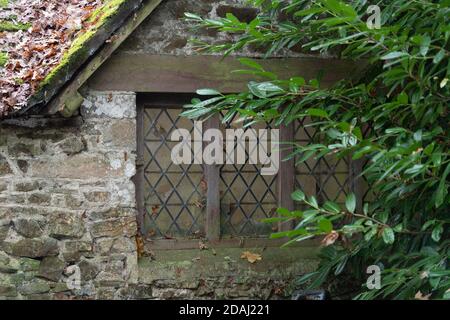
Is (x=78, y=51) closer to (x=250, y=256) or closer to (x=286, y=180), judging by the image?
(x=286, y=180)

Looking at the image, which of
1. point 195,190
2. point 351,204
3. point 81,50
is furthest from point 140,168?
point 351,204

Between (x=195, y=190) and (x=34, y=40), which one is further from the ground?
(x=34, y=40)

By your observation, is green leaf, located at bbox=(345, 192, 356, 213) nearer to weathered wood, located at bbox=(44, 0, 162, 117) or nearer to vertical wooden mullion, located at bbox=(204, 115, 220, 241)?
vertical wooden mullion, located at bbox=(204, 115, 220, 241)

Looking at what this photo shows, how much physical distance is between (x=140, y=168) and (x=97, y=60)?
3.31 feet

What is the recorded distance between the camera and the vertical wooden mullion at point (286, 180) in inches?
242

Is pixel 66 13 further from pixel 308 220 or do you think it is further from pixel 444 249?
pixel 444 249

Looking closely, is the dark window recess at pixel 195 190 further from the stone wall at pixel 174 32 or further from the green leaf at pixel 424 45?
the green leaf at pixel 424 45

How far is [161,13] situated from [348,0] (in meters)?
1.58

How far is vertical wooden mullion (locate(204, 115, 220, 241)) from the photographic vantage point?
6055 millimetres

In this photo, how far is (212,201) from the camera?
606 cm

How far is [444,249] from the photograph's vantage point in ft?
14.5

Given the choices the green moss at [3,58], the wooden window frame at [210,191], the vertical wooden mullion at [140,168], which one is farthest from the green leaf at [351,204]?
the green moss at [3,58]

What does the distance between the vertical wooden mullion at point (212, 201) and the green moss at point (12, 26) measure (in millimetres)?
1732

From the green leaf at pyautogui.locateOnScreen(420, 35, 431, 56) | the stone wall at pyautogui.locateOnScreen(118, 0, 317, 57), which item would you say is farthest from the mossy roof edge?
the green leaf at pyautogui.locateOnScreen(420, 35, 431, 56)
